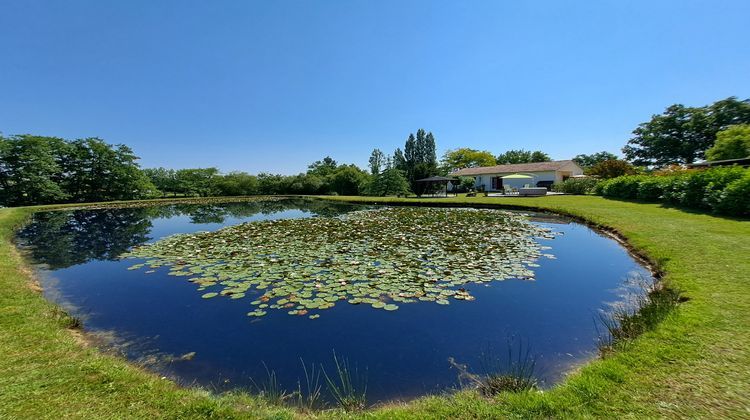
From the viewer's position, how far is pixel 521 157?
57.9m

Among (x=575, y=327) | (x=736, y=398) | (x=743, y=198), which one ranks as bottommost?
(x=575, y=327)

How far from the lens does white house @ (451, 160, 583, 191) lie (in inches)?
1291

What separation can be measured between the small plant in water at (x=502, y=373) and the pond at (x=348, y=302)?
0.07 m

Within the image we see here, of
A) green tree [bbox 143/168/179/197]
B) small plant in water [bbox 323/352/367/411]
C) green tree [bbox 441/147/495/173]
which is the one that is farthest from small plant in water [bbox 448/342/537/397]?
green tree [bbox 441/147/495/173]

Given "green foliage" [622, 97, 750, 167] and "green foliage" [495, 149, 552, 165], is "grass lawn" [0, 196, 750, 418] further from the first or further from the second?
"green foliage" [495, 149, 552, 165]

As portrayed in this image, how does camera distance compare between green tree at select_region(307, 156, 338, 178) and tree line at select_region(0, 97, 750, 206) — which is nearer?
tree line at select_region(0, 97, 750, 206)

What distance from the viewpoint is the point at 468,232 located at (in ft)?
33.6

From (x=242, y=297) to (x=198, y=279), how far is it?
1.48 meters

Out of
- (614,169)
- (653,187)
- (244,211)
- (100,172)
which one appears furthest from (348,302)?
(100,172)

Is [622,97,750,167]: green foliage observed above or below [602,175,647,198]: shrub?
above

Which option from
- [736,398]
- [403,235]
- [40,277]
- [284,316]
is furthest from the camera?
[403,235]

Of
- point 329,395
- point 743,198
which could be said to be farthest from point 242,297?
point 743,198

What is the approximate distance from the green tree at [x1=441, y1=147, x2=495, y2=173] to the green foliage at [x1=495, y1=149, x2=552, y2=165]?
16.9 feet

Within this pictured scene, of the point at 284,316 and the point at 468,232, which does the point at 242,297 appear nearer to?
the point at 284,316
